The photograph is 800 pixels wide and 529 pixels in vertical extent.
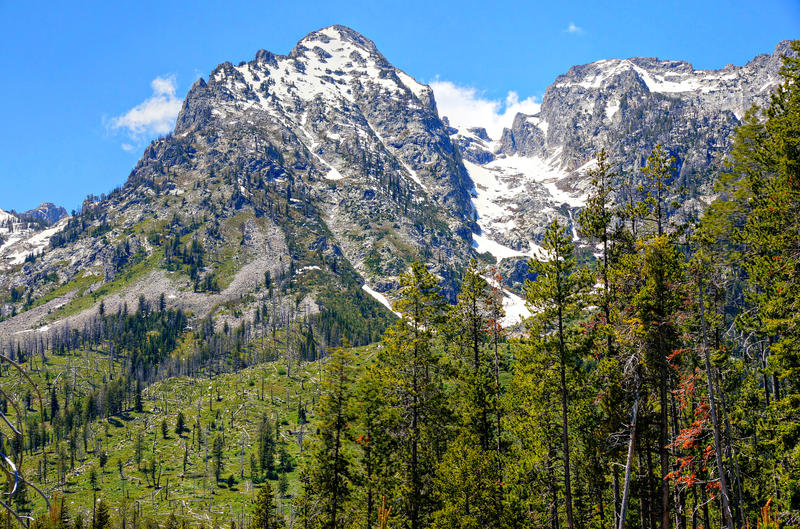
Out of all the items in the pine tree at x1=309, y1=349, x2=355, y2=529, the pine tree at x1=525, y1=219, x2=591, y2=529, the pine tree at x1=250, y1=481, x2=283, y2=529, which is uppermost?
the pine tree at x1=525, y1=219, x2=591, y2=529

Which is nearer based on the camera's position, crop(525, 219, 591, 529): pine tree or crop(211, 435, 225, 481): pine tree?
crop(525, 219, 591, 529): pine tree

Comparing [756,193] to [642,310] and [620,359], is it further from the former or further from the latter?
[620,359]

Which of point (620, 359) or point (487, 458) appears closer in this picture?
point (620, 359)

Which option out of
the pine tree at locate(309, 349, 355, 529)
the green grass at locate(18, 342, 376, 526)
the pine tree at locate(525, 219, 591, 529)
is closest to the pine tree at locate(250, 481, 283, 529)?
the pine tree at locate(309, 349, 355, 529)

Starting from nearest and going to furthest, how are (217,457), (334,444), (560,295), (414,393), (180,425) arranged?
(560,295) < (414,393) < (334,444) < (217,457) < (180,425)

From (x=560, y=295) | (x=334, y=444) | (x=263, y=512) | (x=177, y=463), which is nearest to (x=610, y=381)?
(x=560, y=295)

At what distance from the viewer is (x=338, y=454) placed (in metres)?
38.8

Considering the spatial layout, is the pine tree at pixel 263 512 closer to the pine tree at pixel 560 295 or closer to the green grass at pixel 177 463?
the pine tree at pixel 560 295

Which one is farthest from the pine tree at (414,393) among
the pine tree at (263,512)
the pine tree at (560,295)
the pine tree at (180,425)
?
the pine tree at (180,425)

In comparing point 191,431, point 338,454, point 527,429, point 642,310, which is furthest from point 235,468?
point 642,310

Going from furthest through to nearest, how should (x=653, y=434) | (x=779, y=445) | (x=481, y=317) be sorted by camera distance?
(x=481, y=317) < (x=653, y=434) < (x=779, y=445)

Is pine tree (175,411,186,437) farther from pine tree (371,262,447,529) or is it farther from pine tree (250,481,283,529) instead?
pine tree (371,262,447,529)

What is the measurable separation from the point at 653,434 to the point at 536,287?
1091 centimetres

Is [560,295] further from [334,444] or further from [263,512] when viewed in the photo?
[263,512]
